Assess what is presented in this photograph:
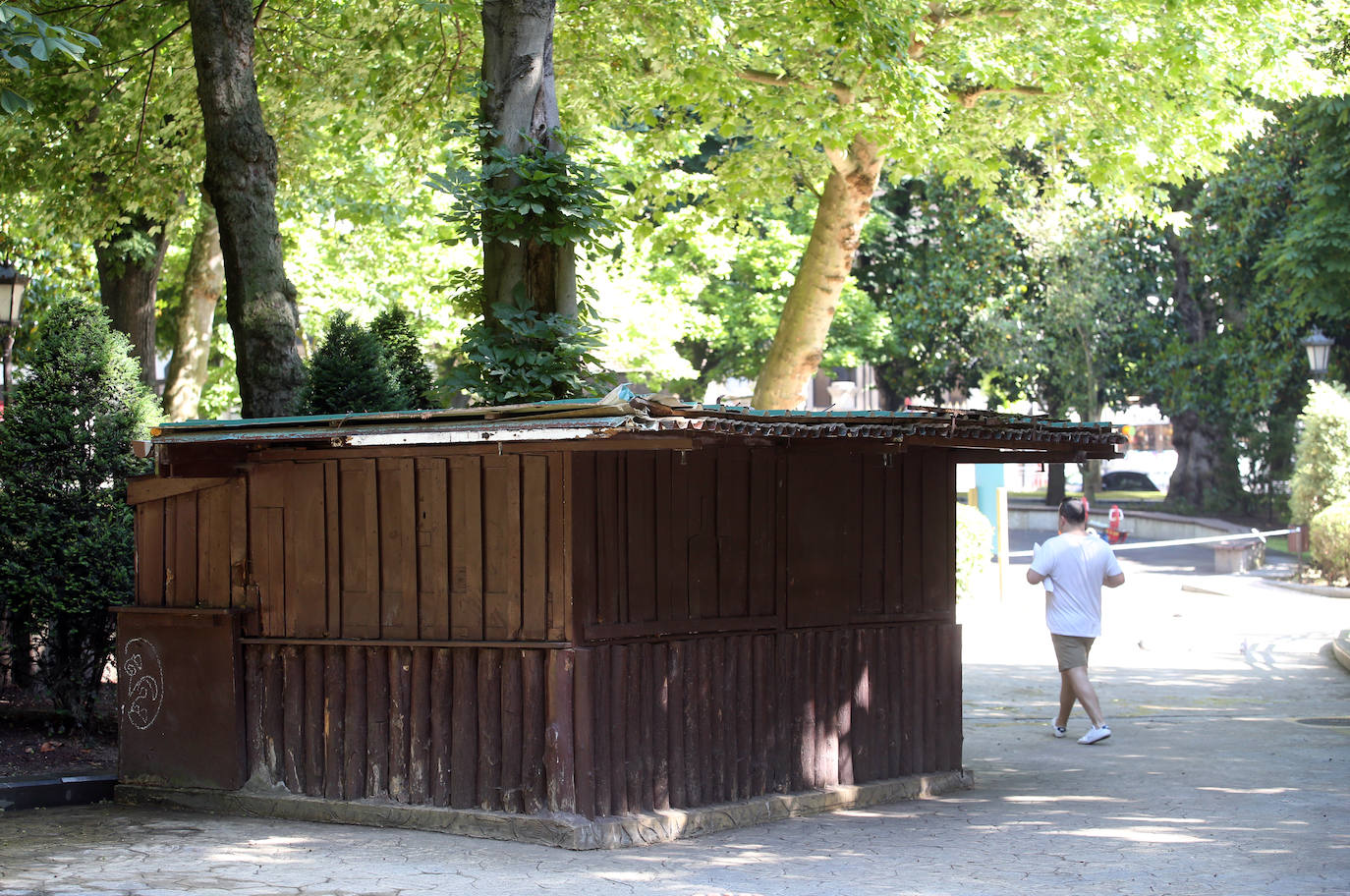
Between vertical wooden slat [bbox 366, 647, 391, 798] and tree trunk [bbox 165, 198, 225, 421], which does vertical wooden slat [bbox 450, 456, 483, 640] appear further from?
tree trunk [bbox 165, 198, 225, 421]

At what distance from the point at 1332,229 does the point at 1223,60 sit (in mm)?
15667

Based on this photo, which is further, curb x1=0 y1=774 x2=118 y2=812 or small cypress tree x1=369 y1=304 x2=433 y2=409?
small cypress tree x1=369 y1=304 x2=433 y2=409

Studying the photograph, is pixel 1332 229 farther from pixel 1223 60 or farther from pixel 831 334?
pixel 1223 60

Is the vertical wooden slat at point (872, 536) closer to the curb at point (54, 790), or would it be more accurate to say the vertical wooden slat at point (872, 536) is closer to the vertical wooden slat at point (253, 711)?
the vertical wooden slat at point (253, 711)

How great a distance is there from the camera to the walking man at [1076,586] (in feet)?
34.3

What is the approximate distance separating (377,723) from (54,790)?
8.12 ft

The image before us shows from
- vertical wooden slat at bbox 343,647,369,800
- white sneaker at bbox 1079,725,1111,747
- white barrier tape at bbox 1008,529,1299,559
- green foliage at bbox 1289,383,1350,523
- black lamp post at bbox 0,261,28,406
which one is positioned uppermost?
black lamp post at bbox 0,261,28,406

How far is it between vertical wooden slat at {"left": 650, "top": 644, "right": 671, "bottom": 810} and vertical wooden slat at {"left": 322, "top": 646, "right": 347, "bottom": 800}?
183 centimetres

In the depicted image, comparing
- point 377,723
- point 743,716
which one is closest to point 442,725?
point 377,723

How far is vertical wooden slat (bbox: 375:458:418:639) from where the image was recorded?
7.88 m

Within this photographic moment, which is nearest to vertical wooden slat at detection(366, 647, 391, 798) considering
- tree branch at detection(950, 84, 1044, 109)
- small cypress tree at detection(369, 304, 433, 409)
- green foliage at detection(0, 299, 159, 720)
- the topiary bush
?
green foliage at detection(0, 299, 159, 720)

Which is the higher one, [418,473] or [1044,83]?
[1044,83]

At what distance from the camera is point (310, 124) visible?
16.6m

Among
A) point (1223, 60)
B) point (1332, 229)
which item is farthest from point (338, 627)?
point (1332, 229)
